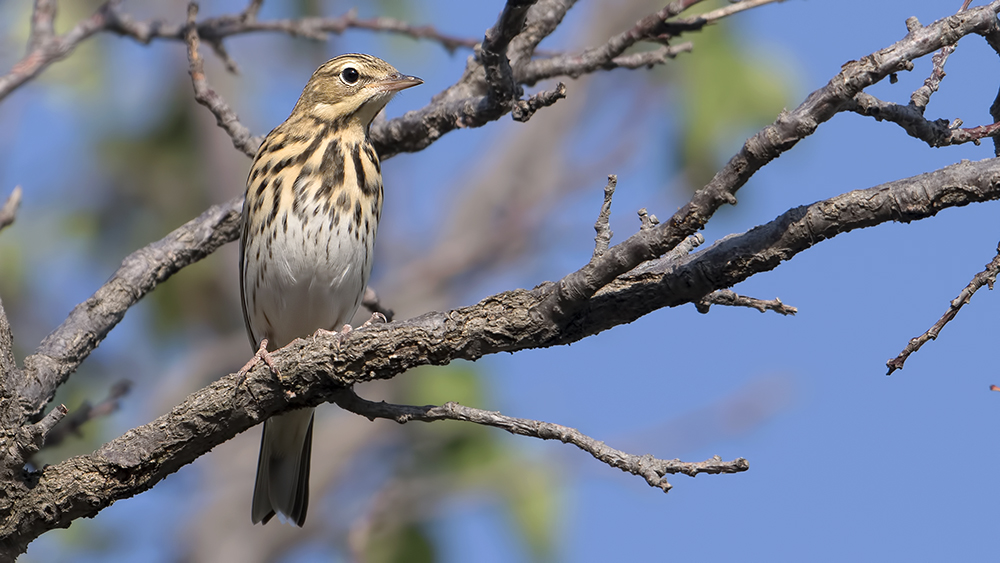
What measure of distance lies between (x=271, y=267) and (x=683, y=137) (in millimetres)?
3489

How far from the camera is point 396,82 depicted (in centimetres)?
593

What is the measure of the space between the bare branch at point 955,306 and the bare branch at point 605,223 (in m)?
0.89

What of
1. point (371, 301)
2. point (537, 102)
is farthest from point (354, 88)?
point (537, 102)

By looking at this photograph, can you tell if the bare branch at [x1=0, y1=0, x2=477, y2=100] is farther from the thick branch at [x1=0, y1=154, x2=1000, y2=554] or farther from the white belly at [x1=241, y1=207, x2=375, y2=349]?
the thick branch at [x1=0, y1=154, x2=1000, y2=554]

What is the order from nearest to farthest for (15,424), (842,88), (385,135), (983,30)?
(842,88), (983,30), (15,424), (385,135)

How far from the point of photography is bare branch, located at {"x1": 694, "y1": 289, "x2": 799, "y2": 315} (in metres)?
3.51

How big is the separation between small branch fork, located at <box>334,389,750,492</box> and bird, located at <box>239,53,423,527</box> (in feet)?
5.69

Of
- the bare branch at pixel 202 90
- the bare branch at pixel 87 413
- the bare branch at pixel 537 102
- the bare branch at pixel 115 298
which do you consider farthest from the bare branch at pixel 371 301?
the bare branch at pixel 537 102

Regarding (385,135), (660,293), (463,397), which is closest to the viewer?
(660,293)

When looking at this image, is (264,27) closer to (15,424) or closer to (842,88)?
(15,424)

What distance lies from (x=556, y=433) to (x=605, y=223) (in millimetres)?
710

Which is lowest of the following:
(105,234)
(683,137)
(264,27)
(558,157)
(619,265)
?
(619,265)

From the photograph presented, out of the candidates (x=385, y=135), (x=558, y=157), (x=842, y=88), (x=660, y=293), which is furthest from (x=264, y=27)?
(x=558, y=157)

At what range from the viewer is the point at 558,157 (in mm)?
11961
